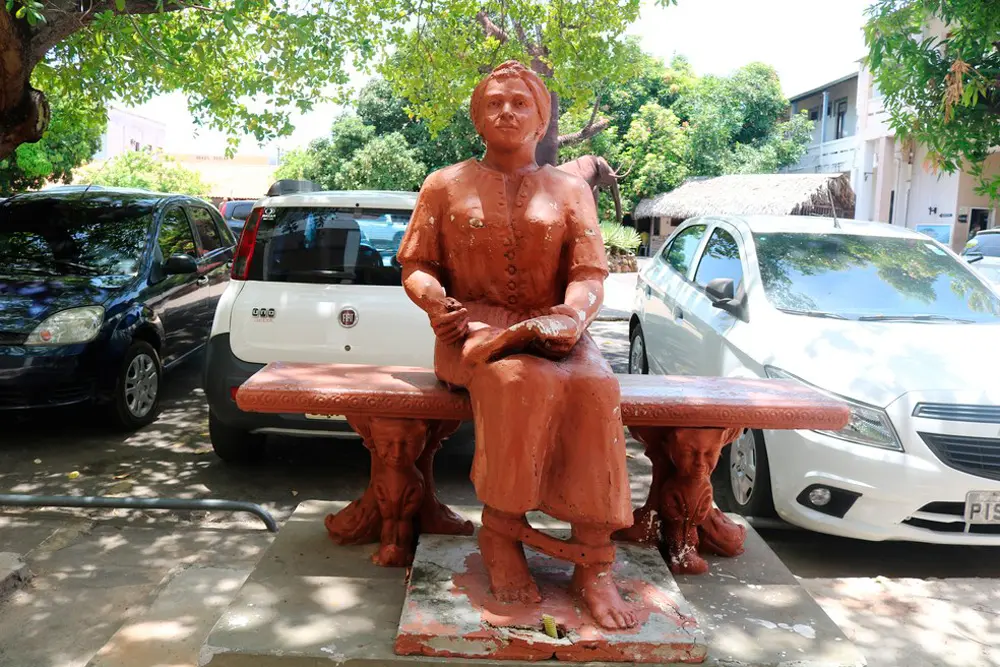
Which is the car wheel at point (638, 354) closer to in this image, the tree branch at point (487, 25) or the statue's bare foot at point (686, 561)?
the statue's bare foot at point (686, 561)

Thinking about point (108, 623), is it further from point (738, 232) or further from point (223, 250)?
point (223, 250)

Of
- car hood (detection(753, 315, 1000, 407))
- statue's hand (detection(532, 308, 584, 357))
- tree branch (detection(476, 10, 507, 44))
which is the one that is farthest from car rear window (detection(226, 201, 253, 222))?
statue's hand (detection(532, 308, 584, 357))

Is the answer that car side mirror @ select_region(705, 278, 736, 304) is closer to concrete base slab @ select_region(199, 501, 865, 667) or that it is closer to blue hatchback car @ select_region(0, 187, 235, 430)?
concrete base slab @ select_region(199, 501, 865, 667)

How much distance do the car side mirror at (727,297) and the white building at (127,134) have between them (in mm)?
40769

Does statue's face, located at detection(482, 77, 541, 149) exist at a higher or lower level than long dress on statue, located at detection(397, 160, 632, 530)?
higher

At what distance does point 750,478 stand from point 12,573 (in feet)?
11.5

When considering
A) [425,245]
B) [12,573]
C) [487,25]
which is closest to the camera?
[425,245]

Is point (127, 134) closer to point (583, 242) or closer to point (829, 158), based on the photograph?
point (829, 158)

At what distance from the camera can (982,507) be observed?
3.66 meters

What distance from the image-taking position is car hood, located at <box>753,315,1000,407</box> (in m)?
3.83

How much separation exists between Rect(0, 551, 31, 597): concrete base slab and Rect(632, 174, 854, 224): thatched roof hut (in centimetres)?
1618

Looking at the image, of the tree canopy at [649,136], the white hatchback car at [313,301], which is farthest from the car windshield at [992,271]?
the tree canopy at [649,136]

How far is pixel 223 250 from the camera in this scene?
801 cm

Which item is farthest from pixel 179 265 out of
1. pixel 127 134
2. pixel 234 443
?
pixel 127 134
